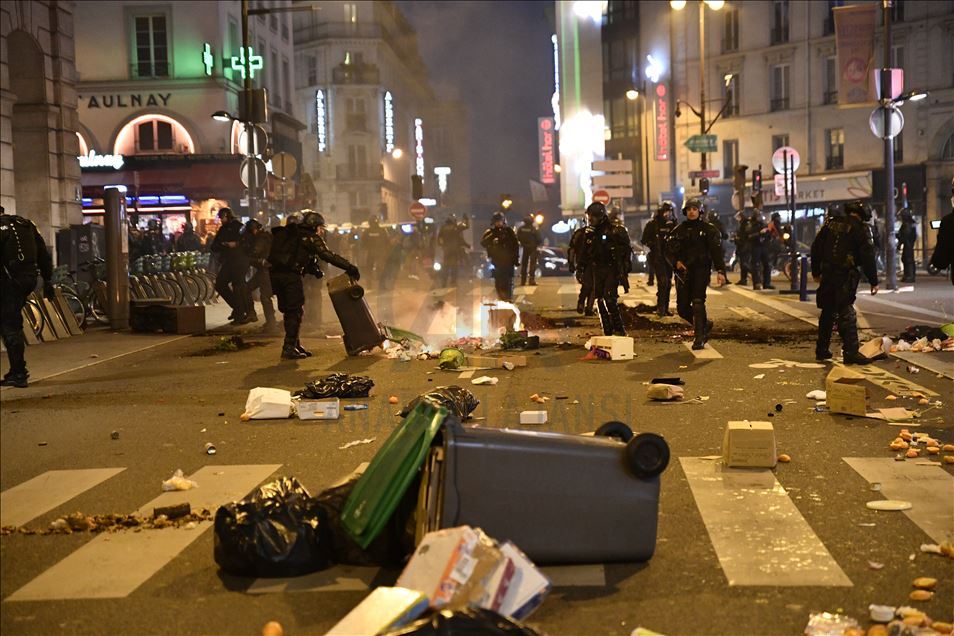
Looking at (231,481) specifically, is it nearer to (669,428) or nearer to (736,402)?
(669,428)

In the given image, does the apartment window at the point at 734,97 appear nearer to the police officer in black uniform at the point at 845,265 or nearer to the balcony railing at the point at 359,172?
the balcony railing at the point at 359,172

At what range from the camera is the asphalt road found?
15.8ft

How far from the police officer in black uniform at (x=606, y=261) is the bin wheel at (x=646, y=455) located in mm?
10440

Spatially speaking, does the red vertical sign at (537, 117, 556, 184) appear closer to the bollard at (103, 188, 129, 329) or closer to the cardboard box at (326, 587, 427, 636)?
the bollard at (103, 188, 129, 329)

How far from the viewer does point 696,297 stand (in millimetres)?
14969

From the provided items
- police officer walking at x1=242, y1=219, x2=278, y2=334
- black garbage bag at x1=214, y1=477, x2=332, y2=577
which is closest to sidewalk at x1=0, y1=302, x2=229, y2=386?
police officer walking at x1=242, y1=219, x2=278, y2=334

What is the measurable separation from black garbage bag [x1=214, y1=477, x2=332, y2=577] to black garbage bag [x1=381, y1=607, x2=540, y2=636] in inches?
64.1

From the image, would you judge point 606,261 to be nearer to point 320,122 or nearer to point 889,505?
point 889,505

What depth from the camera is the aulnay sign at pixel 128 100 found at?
47000 mm

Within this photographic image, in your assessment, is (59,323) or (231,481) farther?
(59,323)

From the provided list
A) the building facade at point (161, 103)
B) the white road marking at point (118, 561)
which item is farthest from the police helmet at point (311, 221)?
the building facade at point (161, 103)

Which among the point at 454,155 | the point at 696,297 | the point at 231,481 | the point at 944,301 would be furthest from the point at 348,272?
the point at 454,155

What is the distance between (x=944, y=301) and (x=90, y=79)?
3549 cm

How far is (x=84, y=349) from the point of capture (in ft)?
54.3
